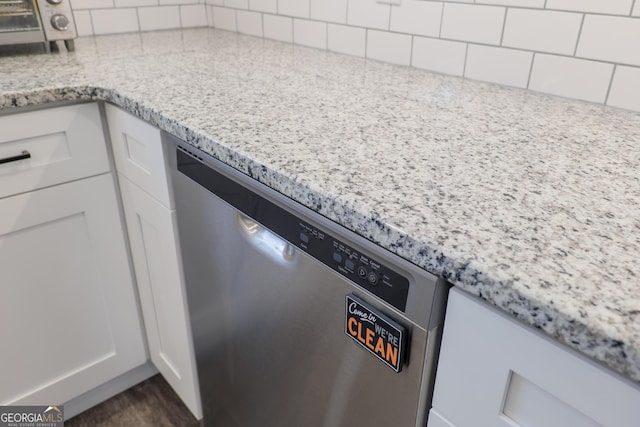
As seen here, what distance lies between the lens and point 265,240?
0.75 metres

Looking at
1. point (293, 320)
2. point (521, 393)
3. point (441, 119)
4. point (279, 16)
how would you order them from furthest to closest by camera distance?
point (279, 16)
point (441, 119)
point (293, 320)
point (521, 393)

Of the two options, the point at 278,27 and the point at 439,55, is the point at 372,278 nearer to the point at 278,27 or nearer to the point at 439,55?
the point at 439,55

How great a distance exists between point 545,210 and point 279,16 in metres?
1.31

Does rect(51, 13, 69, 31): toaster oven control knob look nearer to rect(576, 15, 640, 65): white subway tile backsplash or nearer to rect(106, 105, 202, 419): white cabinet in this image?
rect(106, 105, 202, 419): white cabinet

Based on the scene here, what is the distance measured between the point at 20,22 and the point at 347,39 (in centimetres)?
87

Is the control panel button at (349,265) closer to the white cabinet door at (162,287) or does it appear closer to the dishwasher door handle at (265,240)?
the dishwasher door handle at (265,240)

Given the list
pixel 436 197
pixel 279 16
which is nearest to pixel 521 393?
pixel 436 197

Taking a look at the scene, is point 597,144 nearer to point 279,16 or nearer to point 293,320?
point 293,320

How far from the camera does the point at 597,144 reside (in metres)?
0.76

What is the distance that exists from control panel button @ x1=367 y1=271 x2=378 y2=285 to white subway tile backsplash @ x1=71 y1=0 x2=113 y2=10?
1.54 metres

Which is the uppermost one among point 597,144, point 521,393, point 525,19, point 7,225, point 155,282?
point 525,19

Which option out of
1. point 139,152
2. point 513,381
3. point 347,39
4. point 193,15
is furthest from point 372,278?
point 193,15

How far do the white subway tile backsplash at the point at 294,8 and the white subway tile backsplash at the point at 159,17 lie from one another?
19.1 inches

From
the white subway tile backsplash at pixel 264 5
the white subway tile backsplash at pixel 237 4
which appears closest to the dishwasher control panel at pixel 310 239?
the white subway tile backsplash at pixel 264 5
